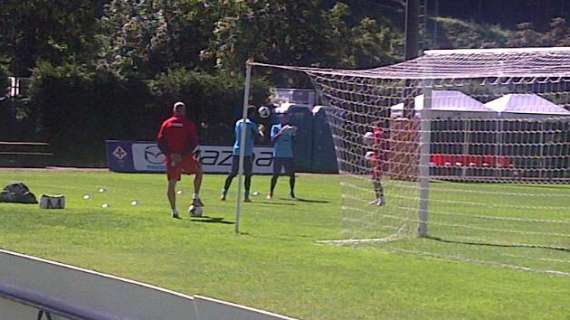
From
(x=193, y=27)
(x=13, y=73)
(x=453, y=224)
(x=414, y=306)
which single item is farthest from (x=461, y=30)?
(x=414, y=306)

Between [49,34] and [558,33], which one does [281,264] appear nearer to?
[49,34]

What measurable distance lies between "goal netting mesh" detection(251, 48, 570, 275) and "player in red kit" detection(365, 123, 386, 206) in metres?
0.02

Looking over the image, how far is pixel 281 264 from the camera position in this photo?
45.5ft

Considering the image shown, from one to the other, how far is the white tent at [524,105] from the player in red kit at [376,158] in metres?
6.71

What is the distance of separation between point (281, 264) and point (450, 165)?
1199 centimetres

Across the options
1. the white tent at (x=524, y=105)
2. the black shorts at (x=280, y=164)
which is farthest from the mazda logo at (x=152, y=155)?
the black shorts at (x=280, y=164)

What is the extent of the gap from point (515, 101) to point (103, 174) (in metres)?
12.2

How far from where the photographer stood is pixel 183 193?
27.1 meters

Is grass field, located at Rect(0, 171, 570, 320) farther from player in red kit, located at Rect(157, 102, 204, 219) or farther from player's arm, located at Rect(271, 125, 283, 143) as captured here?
player's arm, located at Rect(271, 125, 283, 143)

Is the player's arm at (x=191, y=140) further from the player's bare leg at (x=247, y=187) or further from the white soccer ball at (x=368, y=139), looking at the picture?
the player's bare leg at (x=247, y=187)

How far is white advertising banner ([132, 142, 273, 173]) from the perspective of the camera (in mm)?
36969

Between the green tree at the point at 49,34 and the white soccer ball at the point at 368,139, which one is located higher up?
the green tree at the point at 49,34

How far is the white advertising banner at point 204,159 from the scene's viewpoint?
121 feet

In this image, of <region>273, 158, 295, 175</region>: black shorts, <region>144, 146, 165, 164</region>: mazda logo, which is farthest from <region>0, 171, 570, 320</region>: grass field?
<region>144, 146, 165, 164</region>: mazda logo
